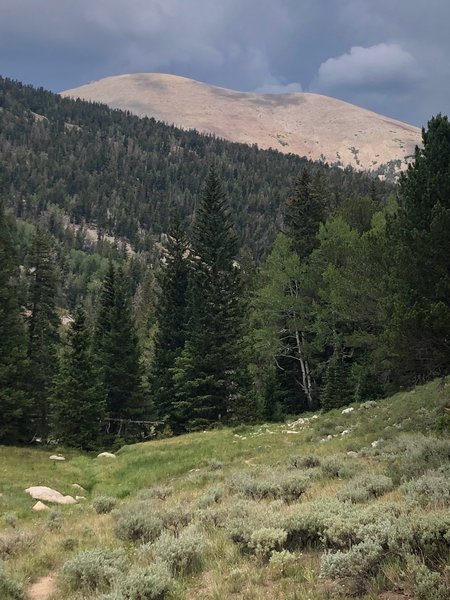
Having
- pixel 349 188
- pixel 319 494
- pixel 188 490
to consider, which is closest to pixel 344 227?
pixel 188 490

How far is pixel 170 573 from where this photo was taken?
6367 millimetres

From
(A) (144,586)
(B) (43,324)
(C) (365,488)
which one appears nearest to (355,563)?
(A) (144,586)

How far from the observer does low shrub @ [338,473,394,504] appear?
8.55 metres

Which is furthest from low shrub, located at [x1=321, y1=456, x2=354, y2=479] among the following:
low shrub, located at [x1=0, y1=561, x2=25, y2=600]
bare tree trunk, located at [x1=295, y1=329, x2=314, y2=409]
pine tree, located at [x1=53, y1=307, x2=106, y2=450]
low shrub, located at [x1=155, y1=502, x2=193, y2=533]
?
bare tree trunk, located at [x1=295, y1=329, x2=314, y2=409]

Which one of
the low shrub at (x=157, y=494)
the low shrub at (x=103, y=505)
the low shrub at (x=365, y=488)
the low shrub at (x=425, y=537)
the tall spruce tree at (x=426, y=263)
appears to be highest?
the tall spruce tree at (x=426, y=263)

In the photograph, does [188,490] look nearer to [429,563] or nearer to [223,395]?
[429,563]

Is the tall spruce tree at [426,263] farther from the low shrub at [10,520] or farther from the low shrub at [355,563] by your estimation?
the low shrub at [10,520]

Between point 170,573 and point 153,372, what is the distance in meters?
40.1

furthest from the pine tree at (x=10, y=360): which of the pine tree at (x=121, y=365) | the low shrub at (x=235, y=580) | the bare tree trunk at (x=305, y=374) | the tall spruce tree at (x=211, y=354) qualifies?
the low shrub at (x=235, y=580)

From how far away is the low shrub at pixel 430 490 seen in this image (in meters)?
7.02

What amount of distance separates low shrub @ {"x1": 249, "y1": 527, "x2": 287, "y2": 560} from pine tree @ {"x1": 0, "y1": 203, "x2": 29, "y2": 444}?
87.9 ft

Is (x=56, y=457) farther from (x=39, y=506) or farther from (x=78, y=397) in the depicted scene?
(x=39, y=506)

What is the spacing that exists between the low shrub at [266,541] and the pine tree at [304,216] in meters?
36.3

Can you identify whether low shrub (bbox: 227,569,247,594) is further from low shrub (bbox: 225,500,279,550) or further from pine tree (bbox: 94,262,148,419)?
pine tree (bbox: 94,262,148,419)
